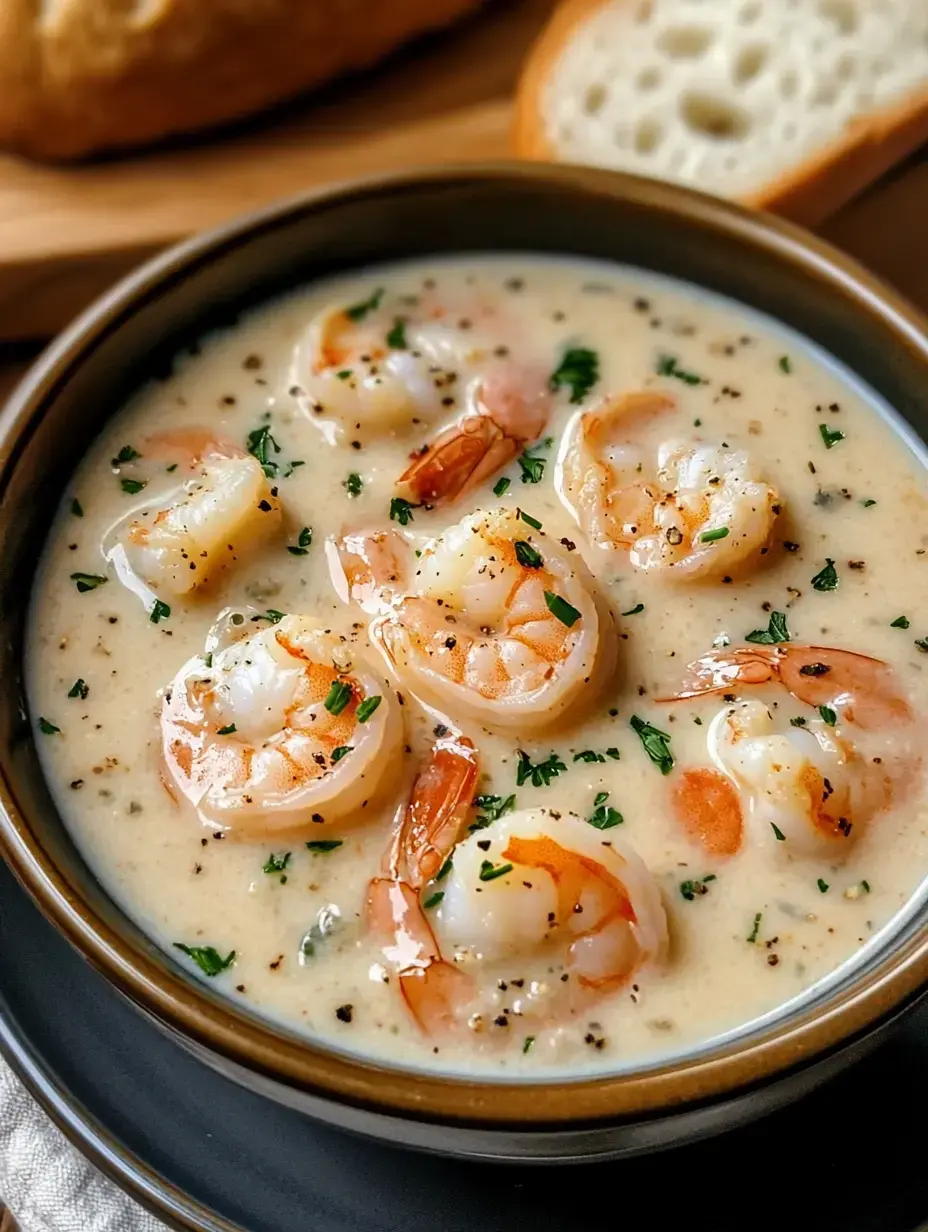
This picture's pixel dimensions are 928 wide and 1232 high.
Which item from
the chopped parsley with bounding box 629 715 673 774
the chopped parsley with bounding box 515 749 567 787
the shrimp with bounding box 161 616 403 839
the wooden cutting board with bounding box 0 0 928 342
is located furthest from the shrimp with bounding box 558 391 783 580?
the wooden cutting board with bounding box 0 0 928 342

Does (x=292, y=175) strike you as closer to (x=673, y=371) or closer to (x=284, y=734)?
(x=673, y=371)

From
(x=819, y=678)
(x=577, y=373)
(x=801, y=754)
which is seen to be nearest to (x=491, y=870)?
(x=801, y=754)

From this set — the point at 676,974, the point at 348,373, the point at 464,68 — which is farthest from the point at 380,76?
the point at 676,974

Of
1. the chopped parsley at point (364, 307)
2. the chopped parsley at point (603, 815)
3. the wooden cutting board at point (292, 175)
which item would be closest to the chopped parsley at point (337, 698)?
the chopped parsley at point (603, 815)

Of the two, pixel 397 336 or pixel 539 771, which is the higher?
pixel 397 336

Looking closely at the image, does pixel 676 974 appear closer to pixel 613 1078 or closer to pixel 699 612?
pixel 613 1078

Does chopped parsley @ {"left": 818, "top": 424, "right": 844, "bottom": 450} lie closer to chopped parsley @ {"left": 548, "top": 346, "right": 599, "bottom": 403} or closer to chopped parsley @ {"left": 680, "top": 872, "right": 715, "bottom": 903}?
chopped parsley @ {"left": 548, "top": 346, "right": 599, "bottom": 403}
